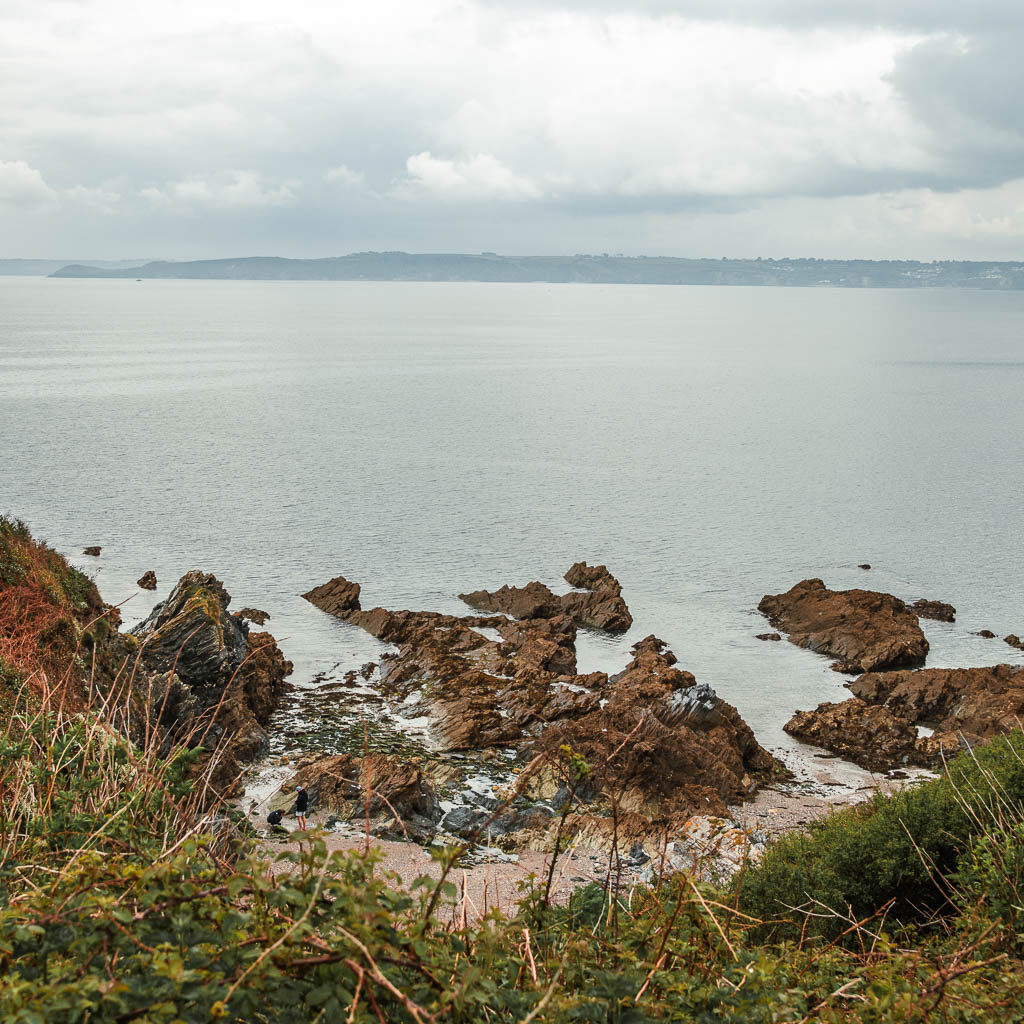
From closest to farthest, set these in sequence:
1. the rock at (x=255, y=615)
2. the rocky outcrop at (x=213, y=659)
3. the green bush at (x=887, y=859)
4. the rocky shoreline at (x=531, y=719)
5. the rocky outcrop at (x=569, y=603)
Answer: the green bush at (x=887, y=859), the rocky shoreline at (x=531, y=719), the rocky outcrop at (x=213, y=659), the rock at (x=255, y=615), the rocky outcrop at (x=569, y=603)

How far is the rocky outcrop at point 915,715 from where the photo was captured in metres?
32.2

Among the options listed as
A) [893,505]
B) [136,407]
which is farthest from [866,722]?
[136,407]

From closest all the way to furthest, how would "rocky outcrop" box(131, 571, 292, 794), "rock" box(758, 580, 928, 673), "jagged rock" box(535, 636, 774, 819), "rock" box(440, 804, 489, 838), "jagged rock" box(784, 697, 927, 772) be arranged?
"rock" box(440, 804, 489, 838) < "jagged rock" box(535, 636, 774, 819) < "rocky outcrop" box(131, 571, 292, 794) < "jagged rock" box(784, 697, 927, 772) < "rock" box(758, 580, 928, 673)

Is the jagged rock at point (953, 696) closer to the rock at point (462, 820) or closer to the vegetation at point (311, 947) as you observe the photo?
the rock at point (462, 820)

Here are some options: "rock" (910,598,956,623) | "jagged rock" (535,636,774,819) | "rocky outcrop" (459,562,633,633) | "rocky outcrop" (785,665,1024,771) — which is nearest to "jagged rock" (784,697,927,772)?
"rocky outcrop" (785,665,1024,771)

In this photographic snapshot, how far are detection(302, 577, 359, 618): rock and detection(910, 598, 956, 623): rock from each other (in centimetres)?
2717

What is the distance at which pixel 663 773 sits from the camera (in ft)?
88.6

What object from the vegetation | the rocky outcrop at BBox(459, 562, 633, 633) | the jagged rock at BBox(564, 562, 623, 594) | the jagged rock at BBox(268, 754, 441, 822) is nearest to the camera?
the vegetation

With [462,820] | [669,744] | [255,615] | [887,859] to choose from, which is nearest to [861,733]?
[669,744]

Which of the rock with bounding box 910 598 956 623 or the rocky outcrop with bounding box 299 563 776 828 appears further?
the rock with bounding box 910 598 956 623

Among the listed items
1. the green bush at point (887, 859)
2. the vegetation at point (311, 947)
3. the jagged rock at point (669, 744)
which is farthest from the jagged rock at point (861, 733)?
the vegetation at point (311, 947)

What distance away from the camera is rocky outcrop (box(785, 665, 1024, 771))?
32188 millimetres

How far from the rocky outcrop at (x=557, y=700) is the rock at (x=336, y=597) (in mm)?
96

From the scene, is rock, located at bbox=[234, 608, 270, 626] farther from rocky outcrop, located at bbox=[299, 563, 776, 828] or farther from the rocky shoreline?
rocky outcrop, located at bbox=[299, 563, 776, 828]
